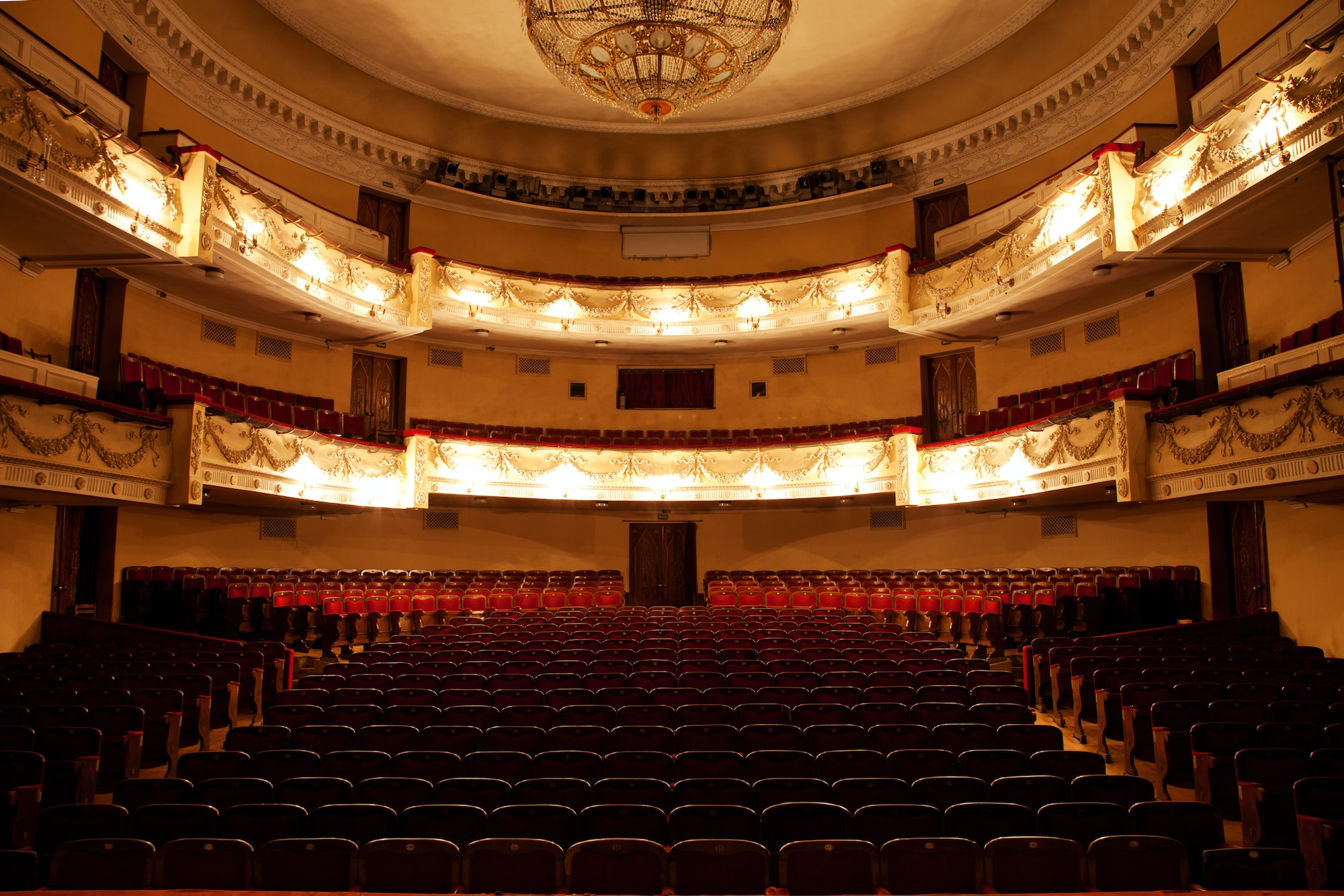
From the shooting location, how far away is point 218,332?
1550 centimetres

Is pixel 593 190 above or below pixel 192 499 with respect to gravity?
above

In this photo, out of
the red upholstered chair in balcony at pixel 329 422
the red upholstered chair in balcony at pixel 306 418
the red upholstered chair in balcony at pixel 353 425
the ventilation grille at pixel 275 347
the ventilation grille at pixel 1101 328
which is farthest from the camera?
the ventilation grille at pixel 275 347

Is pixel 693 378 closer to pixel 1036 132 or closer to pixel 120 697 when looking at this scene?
pixel 1036 132

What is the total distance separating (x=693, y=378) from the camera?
20344 millimetres

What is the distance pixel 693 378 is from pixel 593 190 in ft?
17.2

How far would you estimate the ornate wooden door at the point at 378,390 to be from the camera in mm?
17859

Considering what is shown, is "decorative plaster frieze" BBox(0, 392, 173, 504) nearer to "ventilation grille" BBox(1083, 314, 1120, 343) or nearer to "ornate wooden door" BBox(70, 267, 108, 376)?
"ornate wooden door" BBox(70, 267, 108, 376)

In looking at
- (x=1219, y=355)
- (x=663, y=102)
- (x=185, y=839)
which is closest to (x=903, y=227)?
(x=1219, y=355)

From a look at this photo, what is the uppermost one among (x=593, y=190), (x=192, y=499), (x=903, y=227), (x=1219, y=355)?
(x=593, y=190)

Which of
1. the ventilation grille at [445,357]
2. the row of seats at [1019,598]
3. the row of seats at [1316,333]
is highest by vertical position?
the ventilation grille at [445,357]

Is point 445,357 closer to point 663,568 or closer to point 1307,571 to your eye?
point 663,568

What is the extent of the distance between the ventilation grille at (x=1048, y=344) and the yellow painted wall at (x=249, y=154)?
14.6 meters

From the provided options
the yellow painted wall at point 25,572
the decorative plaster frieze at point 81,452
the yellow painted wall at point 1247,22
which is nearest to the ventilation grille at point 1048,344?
the yellow painted wall at point 1247,22

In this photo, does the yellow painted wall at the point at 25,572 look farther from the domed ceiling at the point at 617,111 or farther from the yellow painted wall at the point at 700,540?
the domed ceiling at the point at 617,111
